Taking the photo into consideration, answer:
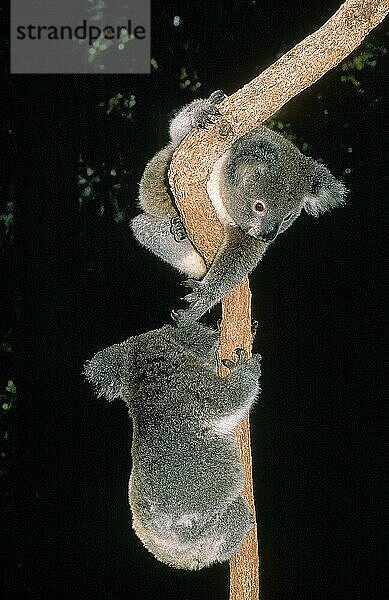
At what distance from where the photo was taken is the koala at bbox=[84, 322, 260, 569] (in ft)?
5.98

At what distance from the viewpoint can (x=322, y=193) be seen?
2.07 meters

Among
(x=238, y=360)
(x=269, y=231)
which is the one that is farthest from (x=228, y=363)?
(x=269, y=231)

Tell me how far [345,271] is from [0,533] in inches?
83.6

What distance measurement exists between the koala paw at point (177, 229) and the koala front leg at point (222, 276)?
0.62 feet

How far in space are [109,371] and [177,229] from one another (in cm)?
48

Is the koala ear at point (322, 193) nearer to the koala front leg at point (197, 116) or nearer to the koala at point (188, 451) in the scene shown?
the koala front leg at point (197, 116)

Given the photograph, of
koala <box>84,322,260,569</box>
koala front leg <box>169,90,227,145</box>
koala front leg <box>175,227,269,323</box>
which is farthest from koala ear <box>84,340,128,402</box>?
koala front leg <box>169,90,227,145</box>

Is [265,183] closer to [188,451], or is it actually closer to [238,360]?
[238,360]

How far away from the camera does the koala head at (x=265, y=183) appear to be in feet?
6.23

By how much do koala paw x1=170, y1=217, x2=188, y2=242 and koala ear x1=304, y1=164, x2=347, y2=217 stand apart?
15.0 inches

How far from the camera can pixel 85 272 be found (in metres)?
3.42

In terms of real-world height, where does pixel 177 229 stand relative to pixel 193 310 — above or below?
above

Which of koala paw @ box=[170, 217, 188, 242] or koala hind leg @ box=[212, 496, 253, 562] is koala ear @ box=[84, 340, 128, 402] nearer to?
koala paw @ box=[170, 217, 188, 242]

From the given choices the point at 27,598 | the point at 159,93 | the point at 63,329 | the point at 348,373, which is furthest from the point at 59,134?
the point at 27,598
